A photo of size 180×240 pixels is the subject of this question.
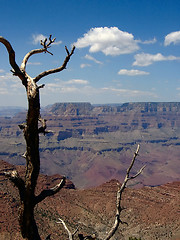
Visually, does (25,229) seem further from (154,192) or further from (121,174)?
(121,174)

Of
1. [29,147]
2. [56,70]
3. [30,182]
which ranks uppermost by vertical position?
[56,70]

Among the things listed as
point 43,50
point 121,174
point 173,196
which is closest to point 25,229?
point 43,50

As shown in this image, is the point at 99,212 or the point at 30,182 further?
the point at 99,212

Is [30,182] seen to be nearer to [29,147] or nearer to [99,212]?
[29,147]

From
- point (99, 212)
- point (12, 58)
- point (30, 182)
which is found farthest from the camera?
point (99, 212)

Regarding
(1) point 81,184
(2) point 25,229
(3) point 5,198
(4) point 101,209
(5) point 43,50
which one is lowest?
(1) point 81,184

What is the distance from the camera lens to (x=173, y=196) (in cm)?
5959

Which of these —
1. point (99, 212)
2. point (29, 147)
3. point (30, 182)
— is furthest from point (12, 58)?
point (99, 212)

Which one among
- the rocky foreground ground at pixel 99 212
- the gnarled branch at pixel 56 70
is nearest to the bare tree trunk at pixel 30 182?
the gnarled branch at pixel 56 70

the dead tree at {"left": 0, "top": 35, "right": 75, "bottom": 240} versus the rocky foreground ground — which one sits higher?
the dead tree at {"left": 0, "top": 35, "right": 75, "bottom": 240}

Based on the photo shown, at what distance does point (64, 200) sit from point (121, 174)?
148 m

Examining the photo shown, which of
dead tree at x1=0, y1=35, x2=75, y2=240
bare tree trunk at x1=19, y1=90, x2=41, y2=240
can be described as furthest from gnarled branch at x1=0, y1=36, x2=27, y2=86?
bare tree trunk at x1=19, y1=90, x2=41, y2=240

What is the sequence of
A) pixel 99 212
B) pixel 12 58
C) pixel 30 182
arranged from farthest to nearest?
pixel 99 212, pixel 30 182, pixel 12 58

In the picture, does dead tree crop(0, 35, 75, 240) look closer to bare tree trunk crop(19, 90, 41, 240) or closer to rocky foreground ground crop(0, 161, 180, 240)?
bare tree trunk crop(19, 90, 41, 240)
